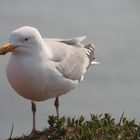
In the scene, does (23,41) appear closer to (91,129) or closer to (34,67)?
(34,67)

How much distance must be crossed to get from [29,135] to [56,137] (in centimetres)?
100

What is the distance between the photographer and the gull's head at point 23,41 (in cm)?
1009

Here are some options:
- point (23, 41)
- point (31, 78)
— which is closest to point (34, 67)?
point (31, 78)

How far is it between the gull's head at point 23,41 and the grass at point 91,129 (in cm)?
146

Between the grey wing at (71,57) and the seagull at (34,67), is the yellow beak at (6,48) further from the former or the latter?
the grey wing at (71,57)

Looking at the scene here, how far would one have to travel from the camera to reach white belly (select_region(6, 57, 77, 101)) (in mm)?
10344

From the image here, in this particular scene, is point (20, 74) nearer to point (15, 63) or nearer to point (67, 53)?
point (15, 63)

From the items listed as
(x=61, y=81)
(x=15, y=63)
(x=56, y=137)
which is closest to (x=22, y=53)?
(x=15, y=63)

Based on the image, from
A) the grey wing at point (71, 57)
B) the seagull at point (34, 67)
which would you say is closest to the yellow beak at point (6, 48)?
the seagull at point (34, 67)

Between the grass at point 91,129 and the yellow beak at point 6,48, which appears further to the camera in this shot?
the yellow beak at point 6,48

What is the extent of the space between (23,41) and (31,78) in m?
0.68

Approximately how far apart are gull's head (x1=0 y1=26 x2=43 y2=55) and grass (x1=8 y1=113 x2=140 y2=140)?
146cm

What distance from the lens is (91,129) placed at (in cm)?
912

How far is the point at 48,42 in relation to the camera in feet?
39.1
